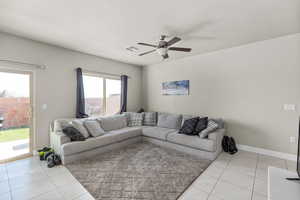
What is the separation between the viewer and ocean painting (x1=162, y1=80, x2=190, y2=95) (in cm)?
455

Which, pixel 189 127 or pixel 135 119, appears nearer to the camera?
pixel 189 127

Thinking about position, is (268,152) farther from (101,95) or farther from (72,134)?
(101,95)

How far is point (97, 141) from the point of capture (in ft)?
10.5

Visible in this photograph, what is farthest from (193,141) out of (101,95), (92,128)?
(101,95)

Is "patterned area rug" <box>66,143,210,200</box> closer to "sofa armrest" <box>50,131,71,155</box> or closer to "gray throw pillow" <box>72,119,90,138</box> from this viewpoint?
"sofa armrest" <box>50,131,71,155</box>

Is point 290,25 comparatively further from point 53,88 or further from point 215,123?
point 53,88

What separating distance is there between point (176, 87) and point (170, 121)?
4.12ft

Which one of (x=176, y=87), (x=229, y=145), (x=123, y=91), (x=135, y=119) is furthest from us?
(x=123, y=91)

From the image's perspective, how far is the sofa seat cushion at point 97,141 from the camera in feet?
9.16

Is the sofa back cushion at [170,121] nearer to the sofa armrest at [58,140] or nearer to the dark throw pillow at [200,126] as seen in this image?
the dark throw pillow at [200,126]

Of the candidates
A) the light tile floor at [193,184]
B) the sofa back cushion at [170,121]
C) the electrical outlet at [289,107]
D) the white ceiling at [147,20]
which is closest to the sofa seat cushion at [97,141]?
the light tile floor at [193,184]

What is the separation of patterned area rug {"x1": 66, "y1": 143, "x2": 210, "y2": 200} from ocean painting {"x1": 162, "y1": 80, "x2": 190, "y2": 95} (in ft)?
6.70

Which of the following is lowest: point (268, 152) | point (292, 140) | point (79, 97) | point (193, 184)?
point (193, 184)

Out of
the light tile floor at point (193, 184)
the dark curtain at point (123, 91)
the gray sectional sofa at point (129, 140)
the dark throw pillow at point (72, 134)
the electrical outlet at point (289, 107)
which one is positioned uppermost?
the dark curtain at point (123, 91)
